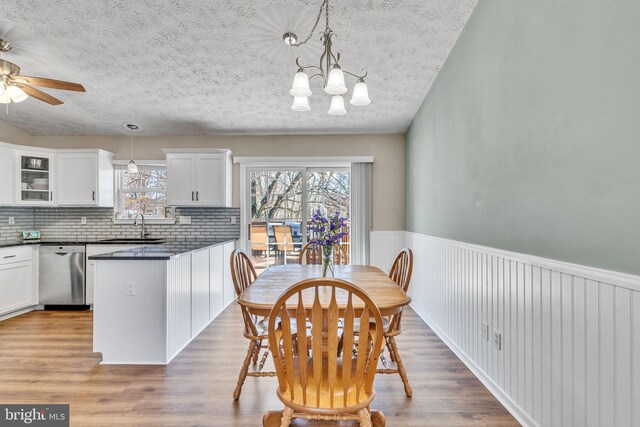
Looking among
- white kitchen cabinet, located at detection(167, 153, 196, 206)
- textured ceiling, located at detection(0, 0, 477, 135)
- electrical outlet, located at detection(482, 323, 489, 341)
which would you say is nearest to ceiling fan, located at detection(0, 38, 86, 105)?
textured ceiling, located at detection(0, 0, 477, 135)

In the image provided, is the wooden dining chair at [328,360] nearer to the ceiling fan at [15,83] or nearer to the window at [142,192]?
the ceiling fan at [15,83]

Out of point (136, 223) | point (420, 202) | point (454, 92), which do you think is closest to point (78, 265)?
point (136, 223)

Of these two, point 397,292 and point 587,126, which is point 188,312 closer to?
point 397,292

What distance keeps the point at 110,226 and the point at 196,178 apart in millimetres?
1514

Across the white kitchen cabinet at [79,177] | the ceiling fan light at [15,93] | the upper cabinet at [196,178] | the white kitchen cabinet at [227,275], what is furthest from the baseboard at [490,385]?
the white kitchen cabinet at [79,177]

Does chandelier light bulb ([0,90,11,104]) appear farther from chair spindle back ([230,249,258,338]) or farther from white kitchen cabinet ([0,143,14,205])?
chair spindle back ([230,249,258,338])

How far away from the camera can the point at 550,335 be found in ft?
5.52

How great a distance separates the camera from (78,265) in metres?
4.16

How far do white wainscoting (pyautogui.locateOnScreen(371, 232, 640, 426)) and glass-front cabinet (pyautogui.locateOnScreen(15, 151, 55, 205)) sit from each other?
194 inches

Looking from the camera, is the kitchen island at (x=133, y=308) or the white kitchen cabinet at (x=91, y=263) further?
the white kitchen cabinet at (x=91, y=263)

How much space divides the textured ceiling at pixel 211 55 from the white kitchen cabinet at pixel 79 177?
443 millimetres

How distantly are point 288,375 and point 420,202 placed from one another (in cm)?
309

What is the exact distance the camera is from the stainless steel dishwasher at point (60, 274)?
416 centimetres

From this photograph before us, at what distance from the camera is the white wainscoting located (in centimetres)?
129
